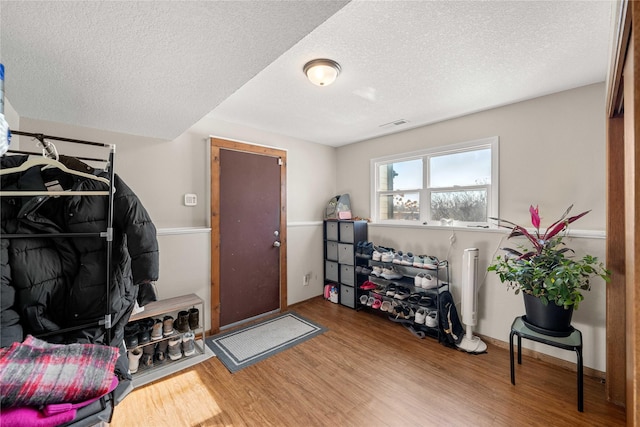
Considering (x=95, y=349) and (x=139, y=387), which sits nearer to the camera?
(x=95, y=349)

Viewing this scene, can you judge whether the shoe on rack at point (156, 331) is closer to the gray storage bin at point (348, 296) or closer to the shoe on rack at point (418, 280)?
the gray storage bin at point (348, 296)

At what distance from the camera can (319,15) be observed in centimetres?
96

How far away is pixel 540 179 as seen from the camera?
2342 mm

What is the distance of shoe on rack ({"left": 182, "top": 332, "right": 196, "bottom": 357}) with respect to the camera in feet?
7.67

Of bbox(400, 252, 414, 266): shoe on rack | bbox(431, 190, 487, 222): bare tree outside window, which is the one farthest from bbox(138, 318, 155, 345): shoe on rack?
bbox(431, 190, 487, 222): bare tree outside window

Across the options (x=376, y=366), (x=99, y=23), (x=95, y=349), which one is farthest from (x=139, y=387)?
(x=99, y=23)

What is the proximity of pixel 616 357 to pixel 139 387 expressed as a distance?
11.0 ft

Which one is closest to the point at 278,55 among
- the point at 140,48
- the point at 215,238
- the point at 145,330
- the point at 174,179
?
the point at 140,48

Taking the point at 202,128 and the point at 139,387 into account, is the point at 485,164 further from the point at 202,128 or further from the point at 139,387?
the point at 139,387

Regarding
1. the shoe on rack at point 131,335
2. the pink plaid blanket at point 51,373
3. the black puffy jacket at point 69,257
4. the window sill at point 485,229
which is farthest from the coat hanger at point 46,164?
the window sill at point 485,229

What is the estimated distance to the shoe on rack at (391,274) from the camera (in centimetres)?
307

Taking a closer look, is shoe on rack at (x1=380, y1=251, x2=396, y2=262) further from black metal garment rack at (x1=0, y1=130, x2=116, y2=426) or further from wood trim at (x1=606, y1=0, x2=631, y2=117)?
black metal garment rack at (x1=0, y1=130, x2=116, y2=426)

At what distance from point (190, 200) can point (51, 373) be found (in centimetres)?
215

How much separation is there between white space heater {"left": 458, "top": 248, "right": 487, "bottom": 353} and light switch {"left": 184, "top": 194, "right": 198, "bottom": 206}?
9.21ft
